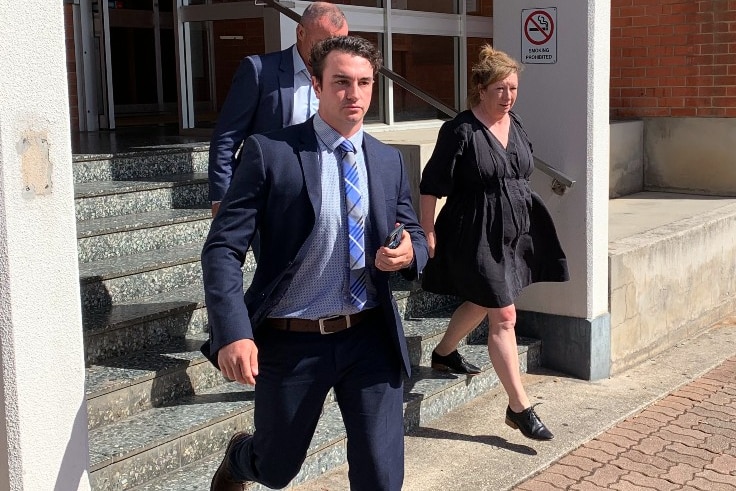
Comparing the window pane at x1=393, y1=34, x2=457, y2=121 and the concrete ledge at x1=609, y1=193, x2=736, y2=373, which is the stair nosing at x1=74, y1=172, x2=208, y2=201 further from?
the window pane at x1=393, y1=34, x2=457, y2=121

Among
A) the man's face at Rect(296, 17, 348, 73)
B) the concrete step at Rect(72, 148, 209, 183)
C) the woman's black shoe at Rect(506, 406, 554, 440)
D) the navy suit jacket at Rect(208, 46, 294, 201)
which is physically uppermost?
the man's face at Rect(296, 17, 348, 73)

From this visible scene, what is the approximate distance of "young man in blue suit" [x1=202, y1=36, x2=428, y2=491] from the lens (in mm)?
→ 3236

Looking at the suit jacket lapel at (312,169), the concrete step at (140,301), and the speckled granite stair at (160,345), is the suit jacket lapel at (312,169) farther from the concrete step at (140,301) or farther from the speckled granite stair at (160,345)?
the concrete step at (140,301)

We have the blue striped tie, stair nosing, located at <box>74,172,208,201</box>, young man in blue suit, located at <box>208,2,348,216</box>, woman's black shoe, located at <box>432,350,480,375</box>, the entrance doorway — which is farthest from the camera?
the entrance doorway

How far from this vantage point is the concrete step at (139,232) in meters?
5.43

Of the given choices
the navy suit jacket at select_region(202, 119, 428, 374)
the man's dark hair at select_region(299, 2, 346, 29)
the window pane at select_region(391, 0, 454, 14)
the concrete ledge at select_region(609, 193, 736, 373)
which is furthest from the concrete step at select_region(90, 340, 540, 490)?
the window pane at select_region(391, 0, 454, 14)

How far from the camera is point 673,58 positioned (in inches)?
388

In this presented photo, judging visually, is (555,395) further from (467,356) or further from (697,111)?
(697,111)

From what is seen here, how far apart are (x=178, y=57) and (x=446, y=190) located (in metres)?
4.60

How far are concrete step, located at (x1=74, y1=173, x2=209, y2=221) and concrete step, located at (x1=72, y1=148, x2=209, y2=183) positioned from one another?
7 cm

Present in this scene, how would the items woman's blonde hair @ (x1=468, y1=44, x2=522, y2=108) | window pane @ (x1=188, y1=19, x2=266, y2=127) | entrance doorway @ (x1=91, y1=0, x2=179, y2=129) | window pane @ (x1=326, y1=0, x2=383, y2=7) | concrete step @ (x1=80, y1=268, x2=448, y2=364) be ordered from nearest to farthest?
concrete step @ (x1=80, y1=268, x2=448, y2=364), woman's blonde hair @ (x1=468, y1=44, x2=522, y2=108), window pane @ (x1=188, y1=19, x2=266, y2=127), window pane @ (x1=326, y1=0, x2=383, y2=7), entrance doorway @ (x1=91, y1=0, x2=179, y2=129)

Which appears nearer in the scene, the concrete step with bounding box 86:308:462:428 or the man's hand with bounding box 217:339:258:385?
the man's hand with bounding box 217:339:258:385

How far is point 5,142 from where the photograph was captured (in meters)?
3.04

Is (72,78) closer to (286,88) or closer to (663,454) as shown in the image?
(286,88)
